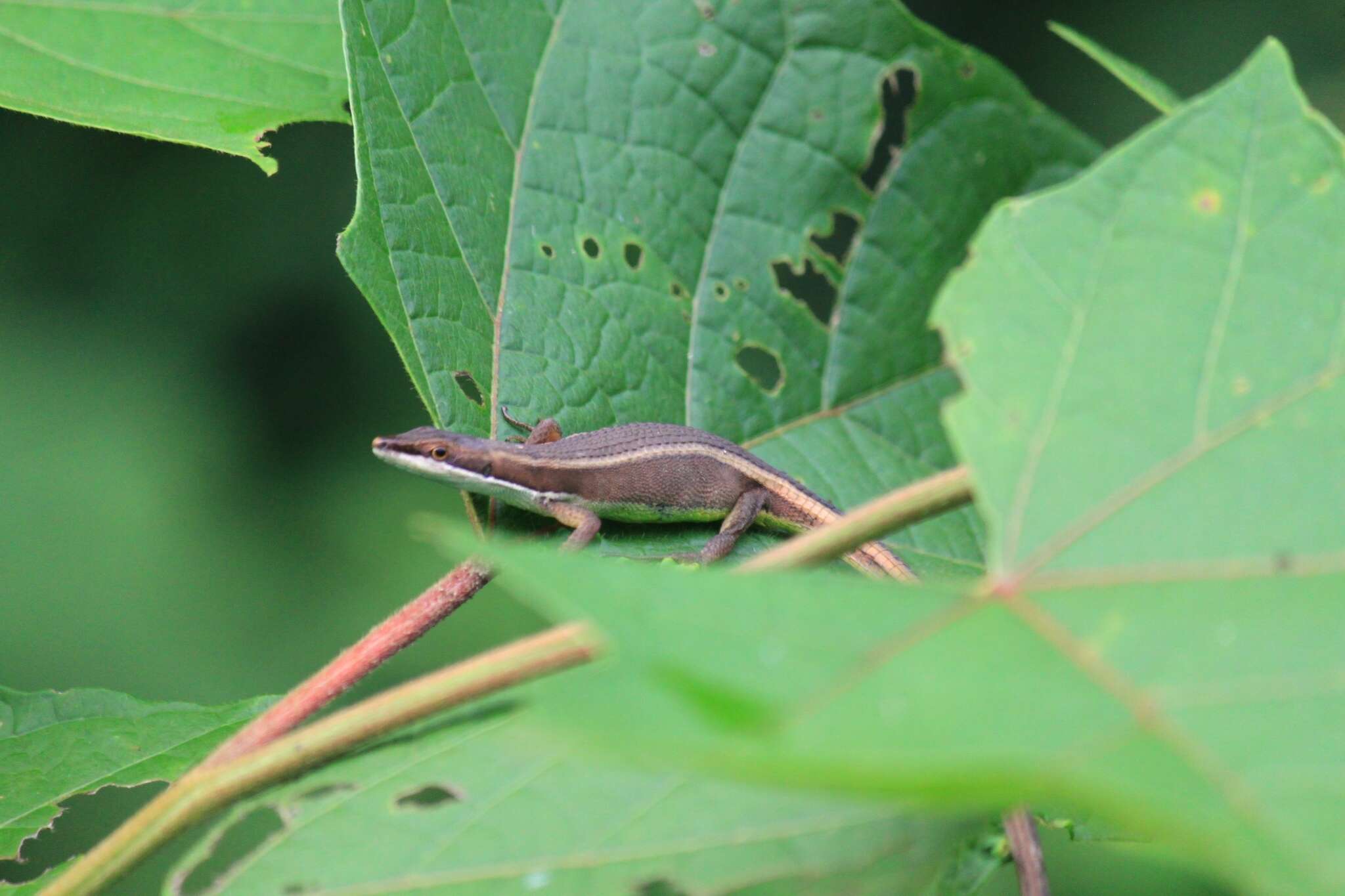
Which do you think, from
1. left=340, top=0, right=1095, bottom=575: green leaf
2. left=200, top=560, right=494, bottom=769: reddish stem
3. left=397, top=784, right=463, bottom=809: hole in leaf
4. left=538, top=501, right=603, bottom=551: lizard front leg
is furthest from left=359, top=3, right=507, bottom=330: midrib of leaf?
left=397, top=784, right=463, bottom=809: hole in leaf

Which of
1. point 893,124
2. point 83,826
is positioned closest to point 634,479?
point 893,124

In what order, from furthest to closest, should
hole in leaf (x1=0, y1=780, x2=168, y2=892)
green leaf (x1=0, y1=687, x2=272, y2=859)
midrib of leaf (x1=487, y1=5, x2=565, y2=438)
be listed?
1. hole in leaf (x1=0, y1=780, x2=168, y2=892)
2. midrib of leaf (x1=487, y1=5, x2=565, y2=438)
3. green leaf (x1=0, y1=687, x2=272, y2=859)

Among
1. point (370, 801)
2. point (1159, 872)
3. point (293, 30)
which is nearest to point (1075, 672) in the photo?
point (370, 801)

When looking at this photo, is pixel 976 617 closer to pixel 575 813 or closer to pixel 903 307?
pixel 575 813

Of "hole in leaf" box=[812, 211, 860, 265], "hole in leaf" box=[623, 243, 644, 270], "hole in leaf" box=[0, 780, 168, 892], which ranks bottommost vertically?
"hole in leaf" box=[0, 780, 168, 892]

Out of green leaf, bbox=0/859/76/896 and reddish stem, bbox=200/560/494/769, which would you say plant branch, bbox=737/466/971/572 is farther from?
green leaf, bbox=0/859/76/896

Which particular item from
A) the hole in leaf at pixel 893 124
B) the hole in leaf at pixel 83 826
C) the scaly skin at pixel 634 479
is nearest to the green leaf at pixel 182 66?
the scaly skin at pixel 634 479

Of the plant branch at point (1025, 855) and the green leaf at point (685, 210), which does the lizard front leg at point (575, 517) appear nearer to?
the green leaf at point (685, 210)
